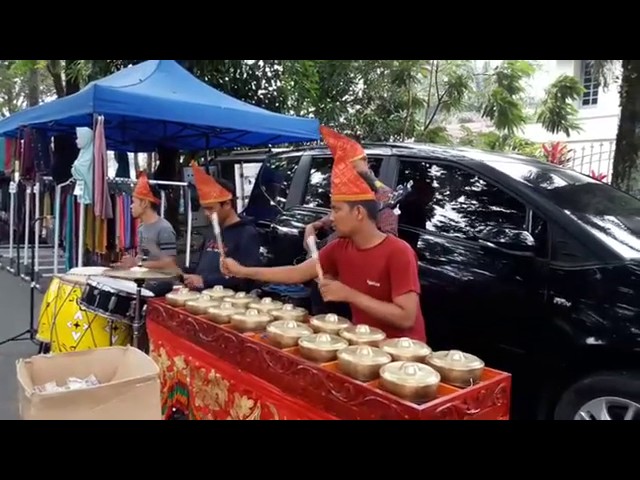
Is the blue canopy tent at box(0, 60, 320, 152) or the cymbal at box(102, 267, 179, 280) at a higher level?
the blue canopy tent at box(0, 60, 320, 152)

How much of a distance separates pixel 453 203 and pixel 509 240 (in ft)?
1.64

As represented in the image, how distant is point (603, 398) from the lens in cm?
249

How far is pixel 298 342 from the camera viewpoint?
1876 mm

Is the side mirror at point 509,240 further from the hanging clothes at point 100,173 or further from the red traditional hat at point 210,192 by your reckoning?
the hanging clothes at point 100,173

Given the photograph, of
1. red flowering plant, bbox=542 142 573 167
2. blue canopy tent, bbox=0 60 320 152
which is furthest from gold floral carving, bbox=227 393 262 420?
red flowering plant, bbox=542 142 573 167

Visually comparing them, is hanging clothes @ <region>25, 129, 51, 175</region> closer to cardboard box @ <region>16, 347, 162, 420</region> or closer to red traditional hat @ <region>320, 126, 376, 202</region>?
cardboard box @ <region>16, 347, 162, 420</region>

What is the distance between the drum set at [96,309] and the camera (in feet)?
10.1

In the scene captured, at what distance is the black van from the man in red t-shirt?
87cm

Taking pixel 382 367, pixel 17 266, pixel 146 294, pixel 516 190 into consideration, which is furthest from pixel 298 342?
pixel 17 266

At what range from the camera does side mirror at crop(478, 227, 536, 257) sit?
2869 millimetres

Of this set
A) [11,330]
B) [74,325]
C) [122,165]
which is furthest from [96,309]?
[122,165]

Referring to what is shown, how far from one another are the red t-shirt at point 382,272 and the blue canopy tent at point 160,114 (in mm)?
2838

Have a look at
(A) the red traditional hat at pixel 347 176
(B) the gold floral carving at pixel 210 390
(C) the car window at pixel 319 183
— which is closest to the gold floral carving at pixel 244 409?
(B) the gold floral carving at pixel 210 390
